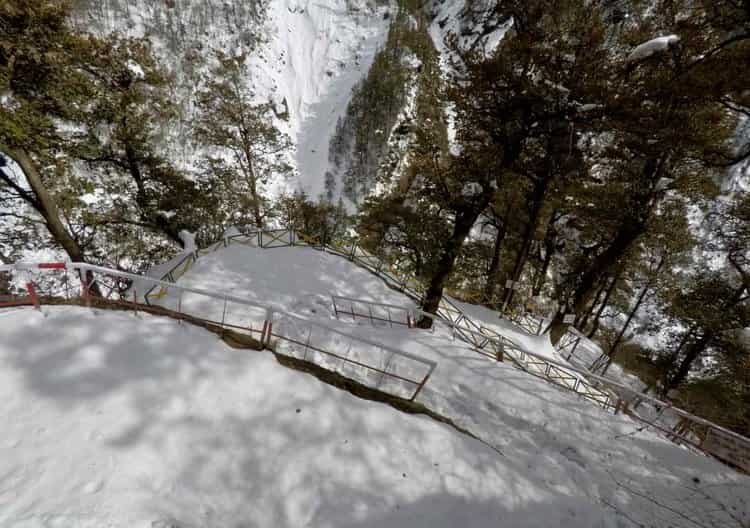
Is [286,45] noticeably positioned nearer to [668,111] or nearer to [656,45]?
[668,111]

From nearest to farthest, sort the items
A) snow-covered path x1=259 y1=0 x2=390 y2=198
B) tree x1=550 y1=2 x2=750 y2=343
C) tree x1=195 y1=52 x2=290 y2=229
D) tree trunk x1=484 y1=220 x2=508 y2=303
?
tree x1=550 y1=2 x2=750 y2=343 → tree x1=195 y1=52 x2=290 y2=229 → tree trunk x1=484 y1=220 x2=508 y2=303 → snow-covered path x1=259 y1=0 x2=390 y2=198

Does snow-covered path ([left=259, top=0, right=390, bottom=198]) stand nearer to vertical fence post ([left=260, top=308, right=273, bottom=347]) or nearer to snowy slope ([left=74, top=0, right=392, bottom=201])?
snowy slope ([left=74, top=0, right=392, bottom=201])

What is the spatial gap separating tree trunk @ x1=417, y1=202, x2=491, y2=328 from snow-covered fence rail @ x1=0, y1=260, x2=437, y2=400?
89.1 inches

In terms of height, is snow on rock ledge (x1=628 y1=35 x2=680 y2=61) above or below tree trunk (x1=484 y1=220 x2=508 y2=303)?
above

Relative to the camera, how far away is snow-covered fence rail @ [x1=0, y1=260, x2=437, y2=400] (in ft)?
13.7

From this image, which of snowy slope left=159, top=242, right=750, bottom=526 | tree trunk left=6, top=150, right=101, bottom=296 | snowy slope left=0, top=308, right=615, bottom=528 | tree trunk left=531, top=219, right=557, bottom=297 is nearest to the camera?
snowy slope left=0, top=308, right=615, bottom=528

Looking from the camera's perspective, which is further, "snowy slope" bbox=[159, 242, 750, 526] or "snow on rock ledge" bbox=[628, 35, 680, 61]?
"snowy slope" bbox=[159, 242, 750, 526]

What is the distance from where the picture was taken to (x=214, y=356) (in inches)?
147

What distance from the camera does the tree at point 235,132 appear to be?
12242 millimetres

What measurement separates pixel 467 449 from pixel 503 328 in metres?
7.26

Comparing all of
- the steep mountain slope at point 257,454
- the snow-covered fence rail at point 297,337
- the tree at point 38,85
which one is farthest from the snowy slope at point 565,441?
the tree at point 38,85

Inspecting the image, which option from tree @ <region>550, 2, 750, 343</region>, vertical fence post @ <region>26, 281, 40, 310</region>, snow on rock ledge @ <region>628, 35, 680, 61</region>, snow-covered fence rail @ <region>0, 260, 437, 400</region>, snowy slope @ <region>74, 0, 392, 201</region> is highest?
snowy slope @ <region>74, 0, 392, 201</region>

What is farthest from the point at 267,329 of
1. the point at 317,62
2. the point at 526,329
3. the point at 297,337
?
the point at 317,62

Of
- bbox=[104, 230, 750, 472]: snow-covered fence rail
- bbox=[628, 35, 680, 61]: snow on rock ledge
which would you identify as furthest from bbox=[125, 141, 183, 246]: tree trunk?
bbox=[628, 35, 680, 61]: snow on rock ledge
